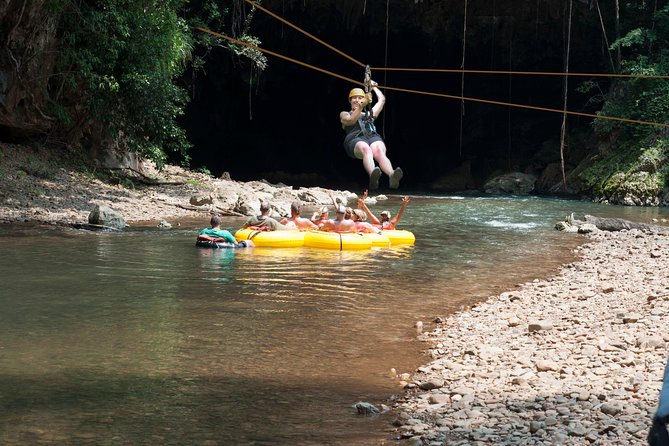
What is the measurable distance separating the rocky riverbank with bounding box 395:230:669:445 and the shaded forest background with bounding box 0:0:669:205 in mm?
11591

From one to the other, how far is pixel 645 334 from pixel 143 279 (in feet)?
19.6

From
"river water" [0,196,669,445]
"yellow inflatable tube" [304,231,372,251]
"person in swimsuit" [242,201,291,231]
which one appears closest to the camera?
"river water" [0,196,669,445]

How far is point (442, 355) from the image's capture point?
21.4 feet

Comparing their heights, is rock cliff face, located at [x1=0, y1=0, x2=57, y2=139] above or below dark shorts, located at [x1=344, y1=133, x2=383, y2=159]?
above

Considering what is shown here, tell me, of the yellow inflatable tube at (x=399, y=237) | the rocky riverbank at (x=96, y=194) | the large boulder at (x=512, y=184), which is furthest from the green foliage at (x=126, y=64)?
the large boulder at (x=512, y=184)

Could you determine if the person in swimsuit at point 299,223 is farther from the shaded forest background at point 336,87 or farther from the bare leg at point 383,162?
the shaded forest background at point 336,87

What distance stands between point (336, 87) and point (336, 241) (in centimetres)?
1999

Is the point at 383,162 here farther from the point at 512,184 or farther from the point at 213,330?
the point at 512,184

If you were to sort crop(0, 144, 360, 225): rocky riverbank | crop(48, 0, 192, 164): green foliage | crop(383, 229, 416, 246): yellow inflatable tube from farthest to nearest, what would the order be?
crop(48, 0, 192, 164): green foliage, crop(0, 144, 360, 225): rocky riverbank, crop(383, 229, 416, 246): yellow inflatable tube

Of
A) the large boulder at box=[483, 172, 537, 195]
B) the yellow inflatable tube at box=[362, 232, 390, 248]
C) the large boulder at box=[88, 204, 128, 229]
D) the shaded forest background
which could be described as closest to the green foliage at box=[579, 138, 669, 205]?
the shaded forest background

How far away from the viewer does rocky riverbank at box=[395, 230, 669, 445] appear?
14.7 feet

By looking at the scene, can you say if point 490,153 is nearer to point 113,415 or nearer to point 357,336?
point 357,336

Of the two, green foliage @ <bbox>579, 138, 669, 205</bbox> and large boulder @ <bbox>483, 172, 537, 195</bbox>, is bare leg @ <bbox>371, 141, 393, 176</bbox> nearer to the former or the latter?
green foliage @ <bbox>579, 138, 669, 205</bbox>

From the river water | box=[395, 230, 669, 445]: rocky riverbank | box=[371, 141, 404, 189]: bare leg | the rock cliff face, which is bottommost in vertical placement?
the river water
